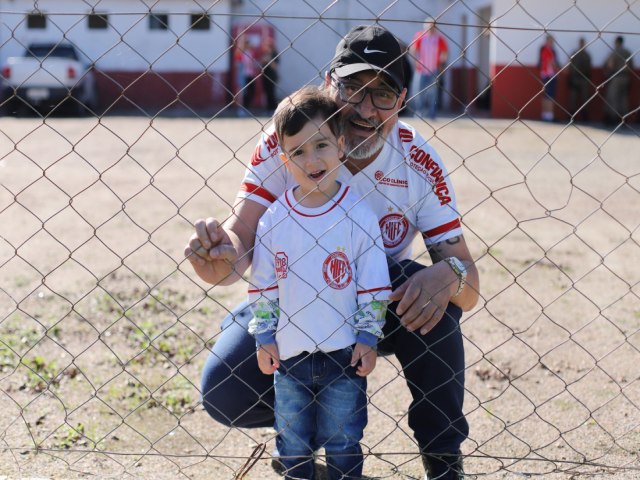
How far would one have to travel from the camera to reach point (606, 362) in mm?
3848

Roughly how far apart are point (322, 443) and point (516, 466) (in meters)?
0.78

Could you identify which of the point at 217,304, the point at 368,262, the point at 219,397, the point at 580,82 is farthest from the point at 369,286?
the point at 580,82

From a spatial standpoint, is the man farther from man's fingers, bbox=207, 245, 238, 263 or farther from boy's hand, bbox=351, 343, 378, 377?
boy's hand, bbox=351, 343, 378, 377

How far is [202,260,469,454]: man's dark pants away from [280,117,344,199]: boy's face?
1.37 feet

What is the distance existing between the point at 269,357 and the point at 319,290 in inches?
10.3

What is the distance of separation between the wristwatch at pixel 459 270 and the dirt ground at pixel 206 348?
186 mm

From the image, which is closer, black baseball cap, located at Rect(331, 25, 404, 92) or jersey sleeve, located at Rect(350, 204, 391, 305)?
jersey sleeve, located at Rect(350, 204, 391, 305)

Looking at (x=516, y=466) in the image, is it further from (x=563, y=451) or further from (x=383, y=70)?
(x=383, y=70)

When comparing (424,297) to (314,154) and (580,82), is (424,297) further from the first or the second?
(580,82)

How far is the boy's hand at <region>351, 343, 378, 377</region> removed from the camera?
2459 mm

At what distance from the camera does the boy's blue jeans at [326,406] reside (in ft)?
8.25

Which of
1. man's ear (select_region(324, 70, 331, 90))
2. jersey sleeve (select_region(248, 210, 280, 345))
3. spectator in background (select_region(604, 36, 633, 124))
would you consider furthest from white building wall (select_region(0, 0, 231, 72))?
jersey sleeve (select_region(248, 210, 280, 345))

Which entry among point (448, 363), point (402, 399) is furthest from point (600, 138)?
point (448, 363)

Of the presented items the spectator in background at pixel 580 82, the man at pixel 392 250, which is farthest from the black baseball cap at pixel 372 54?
the spectator in background at pixel 580 82
